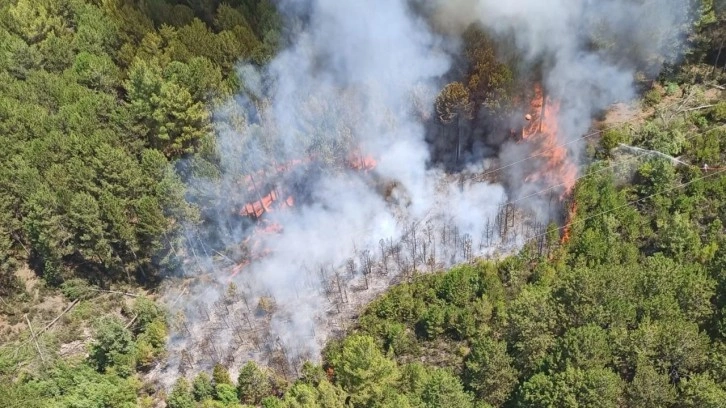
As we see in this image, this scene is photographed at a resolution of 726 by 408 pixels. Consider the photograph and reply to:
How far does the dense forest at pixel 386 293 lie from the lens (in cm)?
2706

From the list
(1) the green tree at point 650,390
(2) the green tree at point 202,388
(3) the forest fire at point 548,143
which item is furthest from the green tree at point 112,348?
(3) the forest fire at point 548,143

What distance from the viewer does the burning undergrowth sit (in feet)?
118

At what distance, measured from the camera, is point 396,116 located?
43906 millimetres

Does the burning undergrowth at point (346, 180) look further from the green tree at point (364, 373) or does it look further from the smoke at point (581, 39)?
the green tree at point (364, 373)

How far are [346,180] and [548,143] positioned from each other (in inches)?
566

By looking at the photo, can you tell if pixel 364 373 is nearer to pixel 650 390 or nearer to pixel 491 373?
pixel 491 373

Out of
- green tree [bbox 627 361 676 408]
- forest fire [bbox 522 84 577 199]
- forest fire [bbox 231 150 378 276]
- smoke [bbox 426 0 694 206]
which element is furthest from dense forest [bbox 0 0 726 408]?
forest fire [bbox 231 150 378 276]

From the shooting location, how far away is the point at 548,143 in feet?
142

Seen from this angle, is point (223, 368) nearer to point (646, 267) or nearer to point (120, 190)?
point (120, 190)

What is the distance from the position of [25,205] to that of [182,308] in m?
11.1

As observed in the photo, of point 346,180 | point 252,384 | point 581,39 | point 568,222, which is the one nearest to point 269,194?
point 346,180

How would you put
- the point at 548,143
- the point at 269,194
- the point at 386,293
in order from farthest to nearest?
the point at 548,143
the point at 269,194
the point at 386,293

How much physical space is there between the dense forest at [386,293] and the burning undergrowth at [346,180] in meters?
1.87

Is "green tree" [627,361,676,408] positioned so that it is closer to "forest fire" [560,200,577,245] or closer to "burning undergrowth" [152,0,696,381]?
"forest fire" [560,200,577,245]
